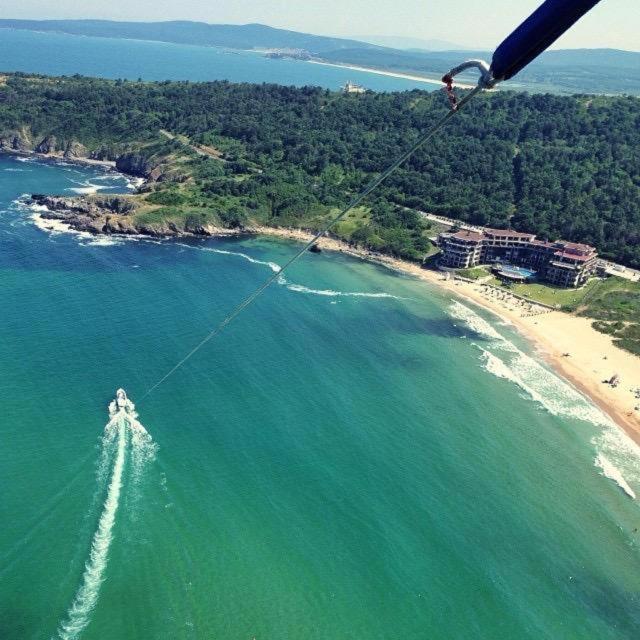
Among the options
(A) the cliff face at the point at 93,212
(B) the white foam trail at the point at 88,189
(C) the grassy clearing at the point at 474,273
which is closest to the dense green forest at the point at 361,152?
(A) the cliff face at the point at 93,212

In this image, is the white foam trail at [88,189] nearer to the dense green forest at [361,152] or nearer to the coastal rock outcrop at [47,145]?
the dense green forest at [361,152]

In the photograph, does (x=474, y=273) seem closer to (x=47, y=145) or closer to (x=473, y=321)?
(x=473, y=321)

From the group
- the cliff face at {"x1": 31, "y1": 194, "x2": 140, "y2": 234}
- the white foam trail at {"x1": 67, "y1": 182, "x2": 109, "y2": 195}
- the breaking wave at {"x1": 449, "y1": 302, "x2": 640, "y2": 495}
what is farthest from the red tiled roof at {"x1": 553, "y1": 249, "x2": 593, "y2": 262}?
the white foam trail at {"x1": 67, "y1": 182, "x2": 109, "y2": 195}

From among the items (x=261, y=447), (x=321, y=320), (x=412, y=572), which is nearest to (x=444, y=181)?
(x=321, y=320)

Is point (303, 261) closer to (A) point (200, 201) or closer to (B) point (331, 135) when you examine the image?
(A) point (200, 201)

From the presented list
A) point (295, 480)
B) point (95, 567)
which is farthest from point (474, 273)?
point (95, 567)
